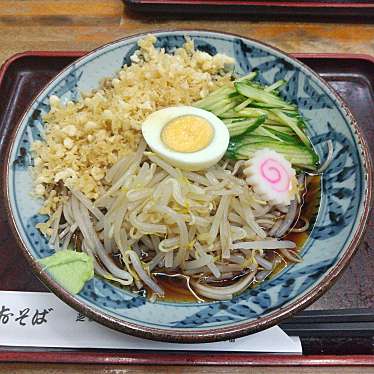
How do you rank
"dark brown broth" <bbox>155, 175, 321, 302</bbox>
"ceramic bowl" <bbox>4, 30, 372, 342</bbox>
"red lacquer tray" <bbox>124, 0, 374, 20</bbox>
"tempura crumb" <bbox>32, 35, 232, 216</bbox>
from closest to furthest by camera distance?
"ceramic bowl" <bbox>4, 30, 372, 342</bbox> < "dark brown broth" <bbox>155, 175, 321, 302</bbox> < "tempura crumb" <bbox>32, 35, 232, 216</bbox> < "red lacquer tray" <bbox>124, 0, 374, 20</bbox>

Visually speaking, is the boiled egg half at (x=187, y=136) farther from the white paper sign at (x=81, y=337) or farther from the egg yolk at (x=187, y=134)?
the white paper sign at (x=81, y=337)

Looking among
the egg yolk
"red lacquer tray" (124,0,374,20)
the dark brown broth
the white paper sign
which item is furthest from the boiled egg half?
"red lacquer tray" (124,0,374,20)

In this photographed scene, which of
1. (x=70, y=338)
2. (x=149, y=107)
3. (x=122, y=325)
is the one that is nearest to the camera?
(x=122, y=325)

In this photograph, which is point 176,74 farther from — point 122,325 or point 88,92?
point 122,325

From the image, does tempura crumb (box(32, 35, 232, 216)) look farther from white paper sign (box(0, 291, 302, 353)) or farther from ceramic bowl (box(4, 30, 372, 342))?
white paper sign (box(0, 291, 302, 353))

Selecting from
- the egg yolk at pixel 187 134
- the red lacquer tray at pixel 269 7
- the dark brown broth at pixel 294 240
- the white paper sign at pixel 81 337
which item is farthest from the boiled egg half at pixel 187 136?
the red lacquer tray at pixel 269 7

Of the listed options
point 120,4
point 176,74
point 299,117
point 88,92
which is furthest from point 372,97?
point 120,4
